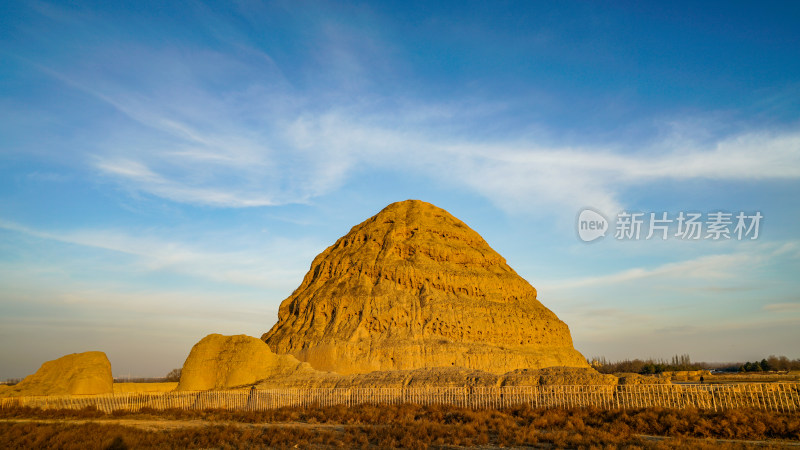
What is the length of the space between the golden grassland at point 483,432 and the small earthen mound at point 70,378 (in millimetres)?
16477

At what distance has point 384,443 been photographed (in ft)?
49.1

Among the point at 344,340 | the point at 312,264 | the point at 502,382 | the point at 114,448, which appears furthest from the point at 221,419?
the point at 312,264

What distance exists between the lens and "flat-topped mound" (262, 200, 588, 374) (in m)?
43.4

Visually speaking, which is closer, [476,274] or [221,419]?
[221,419]

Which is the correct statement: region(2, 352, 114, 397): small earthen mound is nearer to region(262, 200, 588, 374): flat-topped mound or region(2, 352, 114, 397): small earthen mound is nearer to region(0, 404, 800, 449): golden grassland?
region(262, 200, 588, 374): flat-topped mound

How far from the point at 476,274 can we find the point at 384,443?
38.3 meters

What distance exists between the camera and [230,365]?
37688mm

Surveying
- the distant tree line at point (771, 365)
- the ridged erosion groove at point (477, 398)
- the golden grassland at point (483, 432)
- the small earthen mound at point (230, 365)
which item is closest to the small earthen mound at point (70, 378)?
the ridged erosion groove at point (477, 398)

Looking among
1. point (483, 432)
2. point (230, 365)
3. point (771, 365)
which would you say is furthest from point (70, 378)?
point (771, 365)

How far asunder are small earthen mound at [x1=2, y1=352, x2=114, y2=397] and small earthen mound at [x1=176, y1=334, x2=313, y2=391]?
5.18m

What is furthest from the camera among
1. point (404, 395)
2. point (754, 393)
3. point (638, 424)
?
point (404, 395)

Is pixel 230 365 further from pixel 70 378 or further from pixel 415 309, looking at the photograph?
pixel 415 309

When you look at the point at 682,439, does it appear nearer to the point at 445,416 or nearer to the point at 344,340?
the point at 445,416

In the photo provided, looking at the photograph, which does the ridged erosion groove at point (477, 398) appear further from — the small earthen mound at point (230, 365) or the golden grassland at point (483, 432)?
the small earthen mound at point (230, 365)
